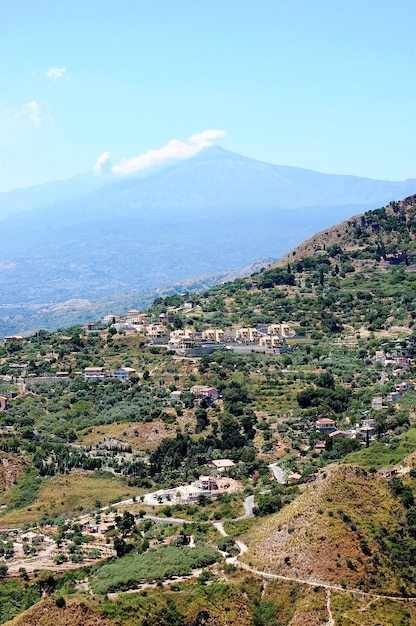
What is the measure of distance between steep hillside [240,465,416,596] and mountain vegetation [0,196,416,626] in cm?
7

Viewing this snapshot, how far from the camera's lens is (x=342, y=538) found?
3884 centimetres

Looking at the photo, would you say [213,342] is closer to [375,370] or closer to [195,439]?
[375,370]

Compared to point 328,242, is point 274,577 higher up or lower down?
lower down

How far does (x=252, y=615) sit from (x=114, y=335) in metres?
53.1

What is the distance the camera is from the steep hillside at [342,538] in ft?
122

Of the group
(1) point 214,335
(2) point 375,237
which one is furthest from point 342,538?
(2) point 375,237

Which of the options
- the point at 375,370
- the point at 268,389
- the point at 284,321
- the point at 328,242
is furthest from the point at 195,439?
the point at 328,242

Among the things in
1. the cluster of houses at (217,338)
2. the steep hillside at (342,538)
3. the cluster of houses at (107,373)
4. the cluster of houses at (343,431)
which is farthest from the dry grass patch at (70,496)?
the cluster of houses at (217,338)

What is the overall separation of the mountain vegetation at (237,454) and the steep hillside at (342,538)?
0.07 metres

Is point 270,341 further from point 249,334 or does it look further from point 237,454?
point 237,454

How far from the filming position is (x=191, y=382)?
71.9 metres

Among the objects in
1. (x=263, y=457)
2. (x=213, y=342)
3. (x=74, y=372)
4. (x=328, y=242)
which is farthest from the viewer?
(x=328, y=242)

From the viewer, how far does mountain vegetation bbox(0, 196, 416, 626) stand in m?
37.1

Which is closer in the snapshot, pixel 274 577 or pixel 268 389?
pixel 274 577
